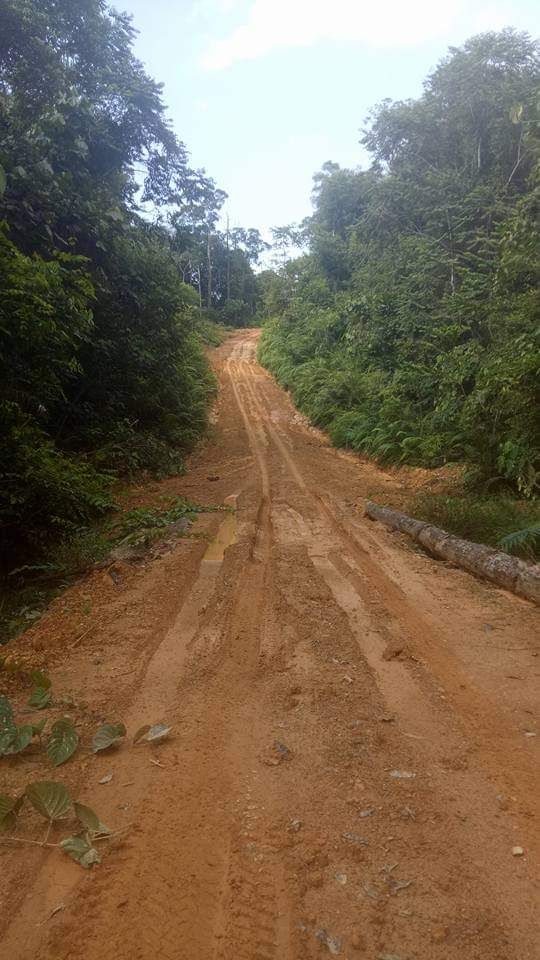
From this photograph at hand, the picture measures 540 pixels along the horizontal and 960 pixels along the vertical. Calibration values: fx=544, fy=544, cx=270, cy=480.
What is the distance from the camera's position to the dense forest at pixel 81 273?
6938mm

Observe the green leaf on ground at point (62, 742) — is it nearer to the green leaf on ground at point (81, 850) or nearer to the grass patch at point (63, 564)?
the green leaf on ground at point (81, 850)

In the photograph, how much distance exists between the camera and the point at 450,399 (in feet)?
34.1

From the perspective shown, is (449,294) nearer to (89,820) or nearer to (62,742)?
(62,742)

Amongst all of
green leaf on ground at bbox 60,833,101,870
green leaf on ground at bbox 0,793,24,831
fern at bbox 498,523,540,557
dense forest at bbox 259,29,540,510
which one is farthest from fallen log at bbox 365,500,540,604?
green leaf on ground at bbox 0,793,24,831

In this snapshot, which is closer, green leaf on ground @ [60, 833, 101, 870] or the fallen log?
green leaf on ground @ [60, 833, 101, 870]

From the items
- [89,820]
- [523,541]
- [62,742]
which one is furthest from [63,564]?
[523,541]

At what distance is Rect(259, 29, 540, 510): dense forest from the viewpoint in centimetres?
843

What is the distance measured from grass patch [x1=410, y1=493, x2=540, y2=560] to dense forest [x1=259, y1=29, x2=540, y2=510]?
71 centimetres

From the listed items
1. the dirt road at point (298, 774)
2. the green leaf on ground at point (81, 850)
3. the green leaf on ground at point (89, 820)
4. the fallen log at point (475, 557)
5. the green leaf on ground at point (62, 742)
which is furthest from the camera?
the fallen log at point (475, 557)

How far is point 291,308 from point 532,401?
24.3 metres

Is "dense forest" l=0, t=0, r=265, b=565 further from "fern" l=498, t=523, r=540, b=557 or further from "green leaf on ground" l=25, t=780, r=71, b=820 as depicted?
"fern" l=498, t=523, r=540, b=557

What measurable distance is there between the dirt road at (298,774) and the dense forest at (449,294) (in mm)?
3803

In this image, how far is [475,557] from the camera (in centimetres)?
585

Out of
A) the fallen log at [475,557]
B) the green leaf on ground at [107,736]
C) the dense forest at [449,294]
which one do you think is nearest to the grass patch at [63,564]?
the green leaf on ground at [107,736]
